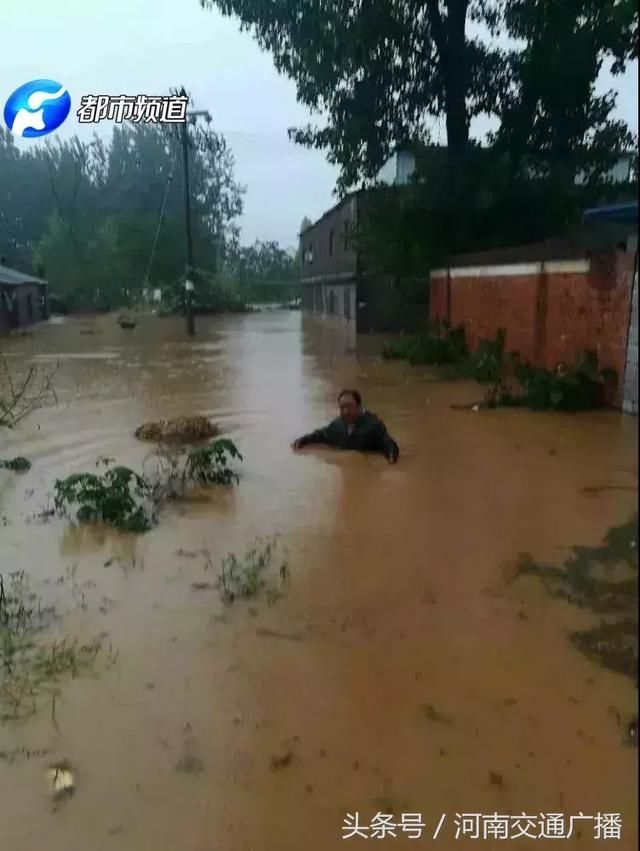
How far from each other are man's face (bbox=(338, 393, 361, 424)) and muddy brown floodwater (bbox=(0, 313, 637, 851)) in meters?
0.39

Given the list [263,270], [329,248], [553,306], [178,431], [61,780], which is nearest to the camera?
[61,780]

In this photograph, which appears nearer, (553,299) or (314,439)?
(314,439)

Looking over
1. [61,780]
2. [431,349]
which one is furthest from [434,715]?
[431,349]

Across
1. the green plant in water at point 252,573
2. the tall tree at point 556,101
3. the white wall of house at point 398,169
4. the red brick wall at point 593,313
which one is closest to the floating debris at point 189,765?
the green plant in water at point 252,573

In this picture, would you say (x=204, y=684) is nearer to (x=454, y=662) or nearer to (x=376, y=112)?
(x=454, y=662)

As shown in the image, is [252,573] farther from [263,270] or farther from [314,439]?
[263,270]

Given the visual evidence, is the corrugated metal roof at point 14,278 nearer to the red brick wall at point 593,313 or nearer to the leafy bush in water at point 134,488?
the red brick wall at point 593,313

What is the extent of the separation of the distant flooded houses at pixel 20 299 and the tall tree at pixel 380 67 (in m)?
10.5

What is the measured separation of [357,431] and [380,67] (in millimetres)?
11242

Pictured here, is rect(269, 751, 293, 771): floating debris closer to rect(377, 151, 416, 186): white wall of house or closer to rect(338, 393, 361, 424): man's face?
rect(338, 393, 361, 424): man's face

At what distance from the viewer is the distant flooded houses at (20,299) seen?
23.8 metres

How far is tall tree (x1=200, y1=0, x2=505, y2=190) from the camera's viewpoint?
50.3ft

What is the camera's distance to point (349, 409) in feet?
25.4

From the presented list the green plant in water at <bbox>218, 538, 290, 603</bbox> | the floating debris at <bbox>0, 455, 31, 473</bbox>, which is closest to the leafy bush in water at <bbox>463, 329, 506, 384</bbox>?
the floating debris at <bbox>0, 455, 31, 473</bbox>
